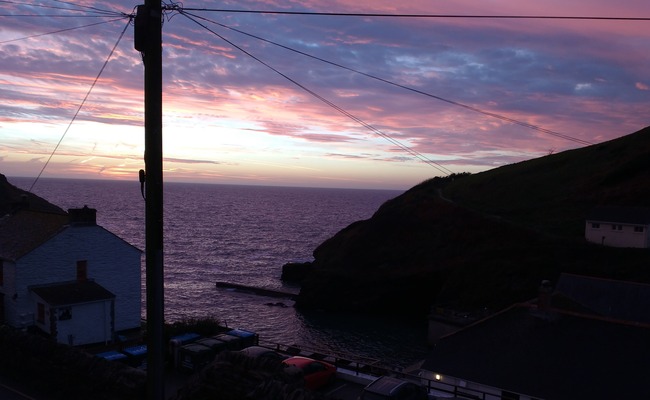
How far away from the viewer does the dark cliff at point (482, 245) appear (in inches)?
2349

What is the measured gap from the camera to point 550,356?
24.0 m

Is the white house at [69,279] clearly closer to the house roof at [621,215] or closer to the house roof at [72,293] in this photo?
the house roof at [72,293]

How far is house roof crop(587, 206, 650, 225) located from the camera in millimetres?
61469

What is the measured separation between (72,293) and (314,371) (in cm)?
1445

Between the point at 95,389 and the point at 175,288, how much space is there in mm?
55141

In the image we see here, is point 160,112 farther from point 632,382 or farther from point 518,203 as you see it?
point 518,203

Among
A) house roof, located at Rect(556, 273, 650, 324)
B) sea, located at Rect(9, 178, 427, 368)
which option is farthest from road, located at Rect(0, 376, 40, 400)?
house roof, located at Rect(556, 273, 650, 324)

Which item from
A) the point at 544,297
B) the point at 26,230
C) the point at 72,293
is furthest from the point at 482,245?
the point at 26,230

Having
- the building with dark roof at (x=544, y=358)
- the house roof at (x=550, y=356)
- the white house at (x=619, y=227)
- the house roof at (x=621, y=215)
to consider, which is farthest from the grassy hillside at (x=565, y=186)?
the house roof at (x=550, y=356)

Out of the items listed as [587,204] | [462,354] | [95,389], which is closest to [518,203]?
[587,204]

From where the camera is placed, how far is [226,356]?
Answer: 10844mm

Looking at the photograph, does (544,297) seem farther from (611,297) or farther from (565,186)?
(565,186)

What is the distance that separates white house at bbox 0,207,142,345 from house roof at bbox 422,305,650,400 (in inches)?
673

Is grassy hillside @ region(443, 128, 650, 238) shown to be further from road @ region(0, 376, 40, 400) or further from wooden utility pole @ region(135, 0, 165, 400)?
wooden utility pole @ region(135, 0, 165, 400)
